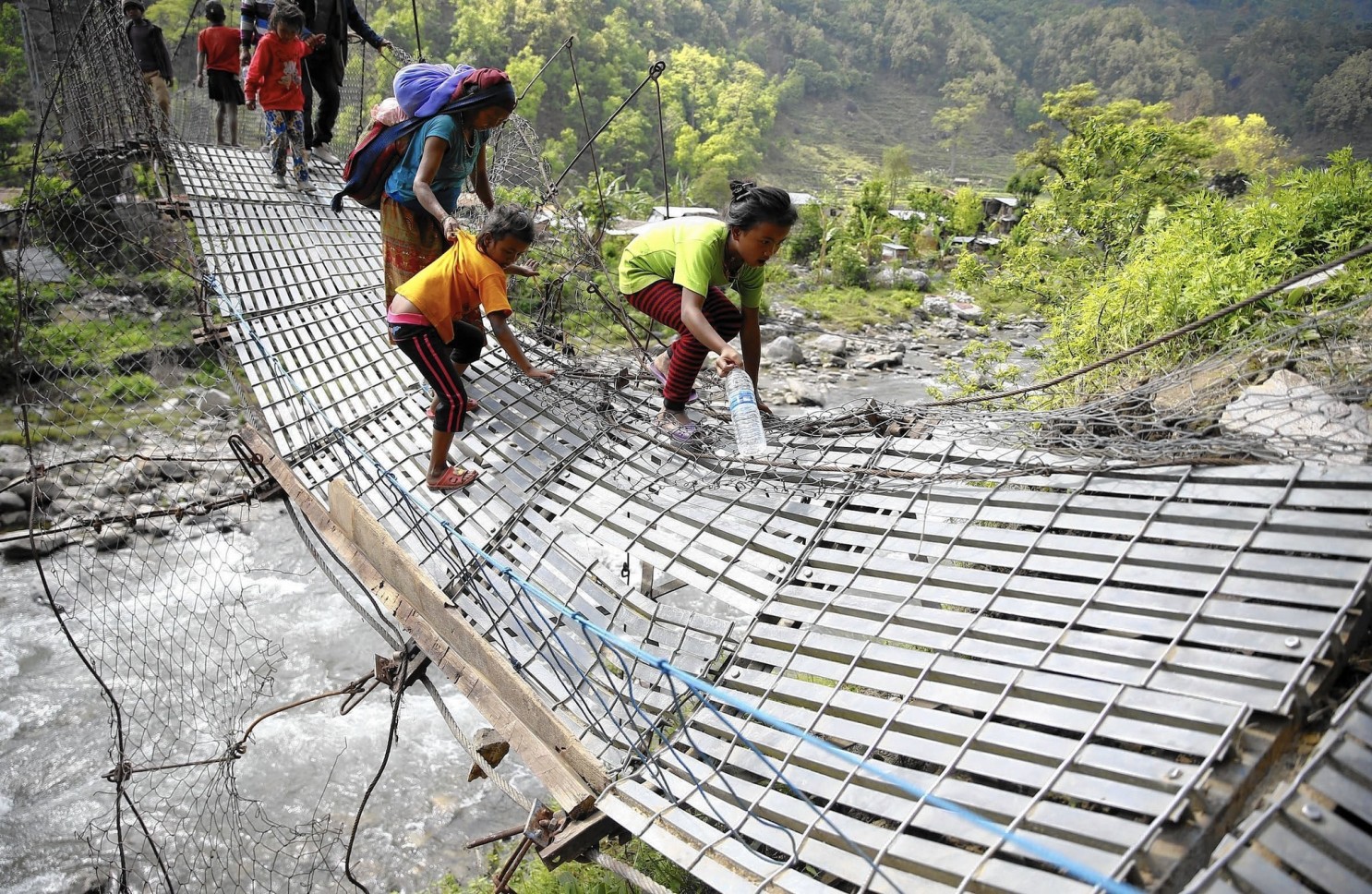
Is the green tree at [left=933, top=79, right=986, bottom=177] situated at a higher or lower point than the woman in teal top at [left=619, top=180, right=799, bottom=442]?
lower

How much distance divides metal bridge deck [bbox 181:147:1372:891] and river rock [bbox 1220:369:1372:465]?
0.15 metres

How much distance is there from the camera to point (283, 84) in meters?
4.95

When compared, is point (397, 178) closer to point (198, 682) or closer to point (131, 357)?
point (198, 682)

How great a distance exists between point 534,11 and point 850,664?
31140 millimetres

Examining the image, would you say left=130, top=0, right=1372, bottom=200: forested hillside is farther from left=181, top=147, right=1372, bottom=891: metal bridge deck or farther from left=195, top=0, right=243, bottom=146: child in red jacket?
left=181, top=147, right=1372, bottom=891: metal bridge deck

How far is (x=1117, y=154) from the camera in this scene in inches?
359

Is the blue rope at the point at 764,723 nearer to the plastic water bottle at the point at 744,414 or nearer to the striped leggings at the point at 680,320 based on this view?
the plastic water bottle at the point at 744,414

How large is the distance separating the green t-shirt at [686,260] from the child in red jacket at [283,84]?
327cm

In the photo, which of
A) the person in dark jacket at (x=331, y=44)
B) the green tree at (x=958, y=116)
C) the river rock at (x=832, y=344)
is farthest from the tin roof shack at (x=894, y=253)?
the green tree at (x=958, y=116)

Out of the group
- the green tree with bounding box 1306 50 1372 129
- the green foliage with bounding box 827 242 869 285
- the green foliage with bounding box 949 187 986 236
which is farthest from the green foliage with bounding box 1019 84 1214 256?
the green tree with bounding box 1306 50 1372 129

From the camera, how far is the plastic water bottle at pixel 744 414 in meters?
2.32

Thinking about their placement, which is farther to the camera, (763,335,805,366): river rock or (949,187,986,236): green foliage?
(949,187,986,236): green foliage

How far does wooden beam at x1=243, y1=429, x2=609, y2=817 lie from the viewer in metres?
1.77

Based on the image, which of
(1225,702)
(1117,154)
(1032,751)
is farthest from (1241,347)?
(1117,154)
